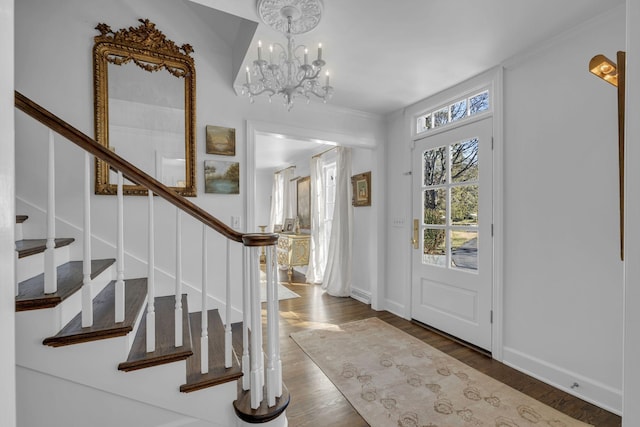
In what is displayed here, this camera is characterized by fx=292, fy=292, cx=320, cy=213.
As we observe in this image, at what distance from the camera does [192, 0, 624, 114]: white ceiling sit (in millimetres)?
1733

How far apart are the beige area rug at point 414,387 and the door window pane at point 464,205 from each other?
3.94ft

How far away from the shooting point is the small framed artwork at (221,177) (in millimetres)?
2645

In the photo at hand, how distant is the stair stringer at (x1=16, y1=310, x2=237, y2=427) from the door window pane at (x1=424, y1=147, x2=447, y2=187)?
2.56 meters

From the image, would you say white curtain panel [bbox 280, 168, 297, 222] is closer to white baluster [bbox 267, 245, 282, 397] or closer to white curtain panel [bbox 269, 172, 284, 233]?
white curtain panel [bbox 269, 172, 284, 233]

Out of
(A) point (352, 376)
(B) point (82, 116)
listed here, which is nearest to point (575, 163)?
(A) point (352, 376)

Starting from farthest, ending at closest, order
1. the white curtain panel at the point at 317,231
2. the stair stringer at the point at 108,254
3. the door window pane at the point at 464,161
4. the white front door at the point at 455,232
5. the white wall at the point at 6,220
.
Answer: the white curtain panel at the point at 317,231
the door window pane at the point at 464,161
the white front door at the point at 455,232
the stair stringer at the point at 108,254
the white wall at the point at 6,220

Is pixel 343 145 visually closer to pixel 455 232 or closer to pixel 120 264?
pixel 455 232

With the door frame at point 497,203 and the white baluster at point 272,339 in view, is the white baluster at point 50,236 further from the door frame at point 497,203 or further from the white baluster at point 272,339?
the door frame at point 497,203

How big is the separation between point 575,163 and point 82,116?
356 cm

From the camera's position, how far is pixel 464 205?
2.75m

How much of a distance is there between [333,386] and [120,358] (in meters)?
1.33

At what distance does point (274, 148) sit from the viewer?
17.9ft

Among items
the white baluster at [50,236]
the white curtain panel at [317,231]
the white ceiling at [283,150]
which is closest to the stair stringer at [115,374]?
the white baluster at [50,236]

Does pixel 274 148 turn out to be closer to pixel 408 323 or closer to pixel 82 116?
pixel 82 116
